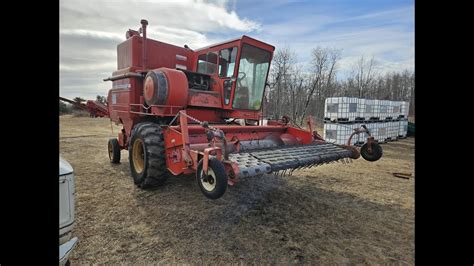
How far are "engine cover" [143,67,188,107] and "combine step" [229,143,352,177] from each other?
69.0 inches

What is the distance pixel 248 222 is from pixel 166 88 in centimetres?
263

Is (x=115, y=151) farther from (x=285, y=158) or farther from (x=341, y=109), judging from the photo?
(x=341, y=109)

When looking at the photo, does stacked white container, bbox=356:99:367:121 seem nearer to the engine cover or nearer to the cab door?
the cab door

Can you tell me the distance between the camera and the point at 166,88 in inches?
176

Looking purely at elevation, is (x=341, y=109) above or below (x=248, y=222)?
above

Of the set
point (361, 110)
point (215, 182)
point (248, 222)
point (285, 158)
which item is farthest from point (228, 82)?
point (361, 110)

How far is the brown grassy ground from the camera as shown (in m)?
2.62

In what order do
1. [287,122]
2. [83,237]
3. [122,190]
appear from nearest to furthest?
[83,237]
[122,190]
[287,122]
